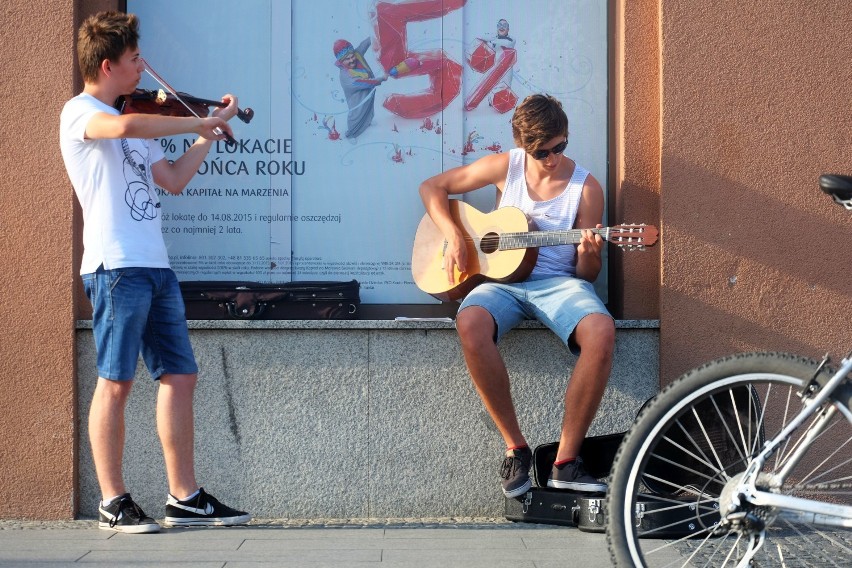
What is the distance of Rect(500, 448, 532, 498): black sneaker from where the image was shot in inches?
184

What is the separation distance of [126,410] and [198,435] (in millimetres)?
353

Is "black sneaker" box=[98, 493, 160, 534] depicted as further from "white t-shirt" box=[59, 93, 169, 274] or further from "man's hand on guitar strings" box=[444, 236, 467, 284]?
"man's hand on guitar strings" box=[444, 236, 467, 284]

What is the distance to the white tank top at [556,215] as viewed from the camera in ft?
16.4

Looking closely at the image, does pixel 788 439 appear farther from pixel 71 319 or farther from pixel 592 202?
pixel 71 319

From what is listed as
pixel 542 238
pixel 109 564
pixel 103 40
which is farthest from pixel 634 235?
pixel 109 564

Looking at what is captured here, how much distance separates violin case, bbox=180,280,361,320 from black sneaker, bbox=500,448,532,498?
108cm

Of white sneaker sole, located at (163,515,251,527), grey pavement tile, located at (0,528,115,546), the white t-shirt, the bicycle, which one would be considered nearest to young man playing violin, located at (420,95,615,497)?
white sneaker sole, located at (163,515,251,527)

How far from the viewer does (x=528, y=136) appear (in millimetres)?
4930

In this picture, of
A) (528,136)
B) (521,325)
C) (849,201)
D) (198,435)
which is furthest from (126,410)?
(849,201)

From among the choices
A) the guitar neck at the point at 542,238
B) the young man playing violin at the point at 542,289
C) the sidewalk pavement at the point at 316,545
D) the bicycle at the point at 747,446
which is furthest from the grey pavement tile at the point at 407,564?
the guitar neck at the point at 542,238

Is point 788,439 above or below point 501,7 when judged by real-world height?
below

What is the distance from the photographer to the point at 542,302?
15.9 feet

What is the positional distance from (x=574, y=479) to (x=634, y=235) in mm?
1063

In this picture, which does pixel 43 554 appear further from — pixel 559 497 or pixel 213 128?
pixel 559 497
